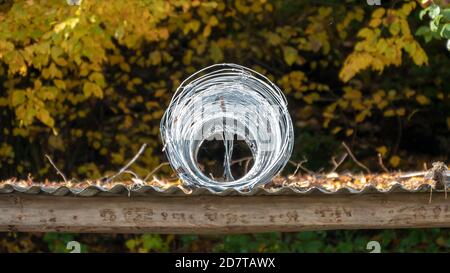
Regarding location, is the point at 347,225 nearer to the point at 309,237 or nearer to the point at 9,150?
the point at 309,237

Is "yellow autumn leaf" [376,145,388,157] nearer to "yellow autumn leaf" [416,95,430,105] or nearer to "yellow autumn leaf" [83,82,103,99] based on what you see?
"yellow autumn leaf" [416,95,430,105]

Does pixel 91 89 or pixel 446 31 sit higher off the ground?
pixel 91 89

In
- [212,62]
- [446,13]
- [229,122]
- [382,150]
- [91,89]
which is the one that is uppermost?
[212,62]

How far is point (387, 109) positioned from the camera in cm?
1053

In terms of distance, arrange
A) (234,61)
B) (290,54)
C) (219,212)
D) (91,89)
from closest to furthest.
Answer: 1. (219,212)
2. (91,89)
3. (290,54)
4. (234,61)

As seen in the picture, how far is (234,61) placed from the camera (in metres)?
10.4

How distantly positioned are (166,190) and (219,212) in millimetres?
326

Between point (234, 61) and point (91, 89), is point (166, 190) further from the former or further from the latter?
point (234, 61)

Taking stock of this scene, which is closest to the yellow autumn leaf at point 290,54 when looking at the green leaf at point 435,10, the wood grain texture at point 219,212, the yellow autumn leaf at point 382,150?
the yellow autumn leaf at point 382,150

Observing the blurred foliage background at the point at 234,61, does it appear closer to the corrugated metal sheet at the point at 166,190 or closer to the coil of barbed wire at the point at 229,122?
the coil of barbed wire at the point at 229,122

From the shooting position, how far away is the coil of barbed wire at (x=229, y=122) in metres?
5.51

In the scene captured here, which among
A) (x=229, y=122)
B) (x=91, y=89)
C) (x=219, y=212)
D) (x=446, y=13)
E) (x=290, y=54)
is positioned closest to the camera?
(x=219, y=212)

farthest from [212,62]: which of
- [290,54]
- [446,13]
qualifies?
[446,13]

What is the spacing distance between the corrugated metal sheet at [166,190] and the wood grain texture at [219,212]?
55mm
